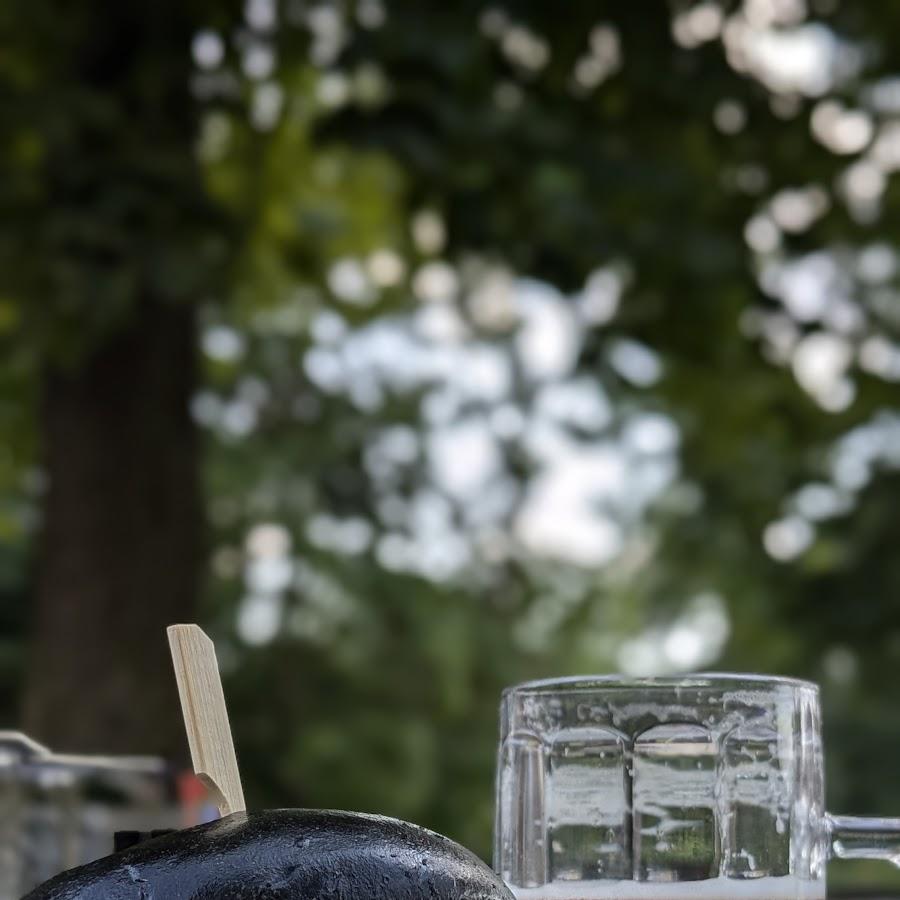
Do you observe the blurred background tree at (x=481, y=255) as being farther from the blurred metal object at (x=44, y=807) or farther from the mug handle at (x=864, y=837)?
the mug handle at (x=864, y=837)

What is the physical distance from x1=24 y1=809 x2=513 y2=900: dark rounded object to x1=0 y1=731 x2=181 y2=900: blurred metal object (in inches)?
10.4

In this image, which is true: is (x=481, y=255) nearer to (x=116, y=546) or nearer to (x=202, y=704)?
(x=116, y=546)

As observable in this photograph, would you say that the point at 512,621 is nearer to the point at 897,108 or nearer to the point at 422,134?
the point at 897,108

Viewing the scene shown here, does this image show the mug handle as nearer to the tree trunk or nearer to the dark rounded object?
the dark rounded object

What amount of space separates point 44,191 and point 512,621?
6.12m

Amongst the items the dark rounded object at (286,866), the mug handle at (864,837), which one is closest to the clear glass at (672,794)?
the mug handle at (864,837)

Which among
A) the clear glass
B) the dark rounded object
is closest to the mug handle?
the clear glass

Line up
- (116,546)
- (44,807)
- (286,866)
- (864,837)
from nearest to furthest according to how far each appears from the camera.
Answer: (286,866) < (864,837) < (44,807) < (116,546)

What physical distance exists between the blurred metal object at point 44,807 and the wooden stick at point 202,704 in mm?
215

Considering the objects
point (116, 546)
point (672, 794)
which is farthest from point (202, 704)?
point (116, 546)

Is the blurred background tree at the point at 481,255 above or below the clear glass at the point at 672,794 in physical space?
above

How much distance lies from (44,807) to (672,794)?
78cm

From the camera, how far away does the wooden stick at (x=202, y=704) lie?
67cm

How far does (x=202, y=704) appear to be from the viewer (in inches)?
26.7
